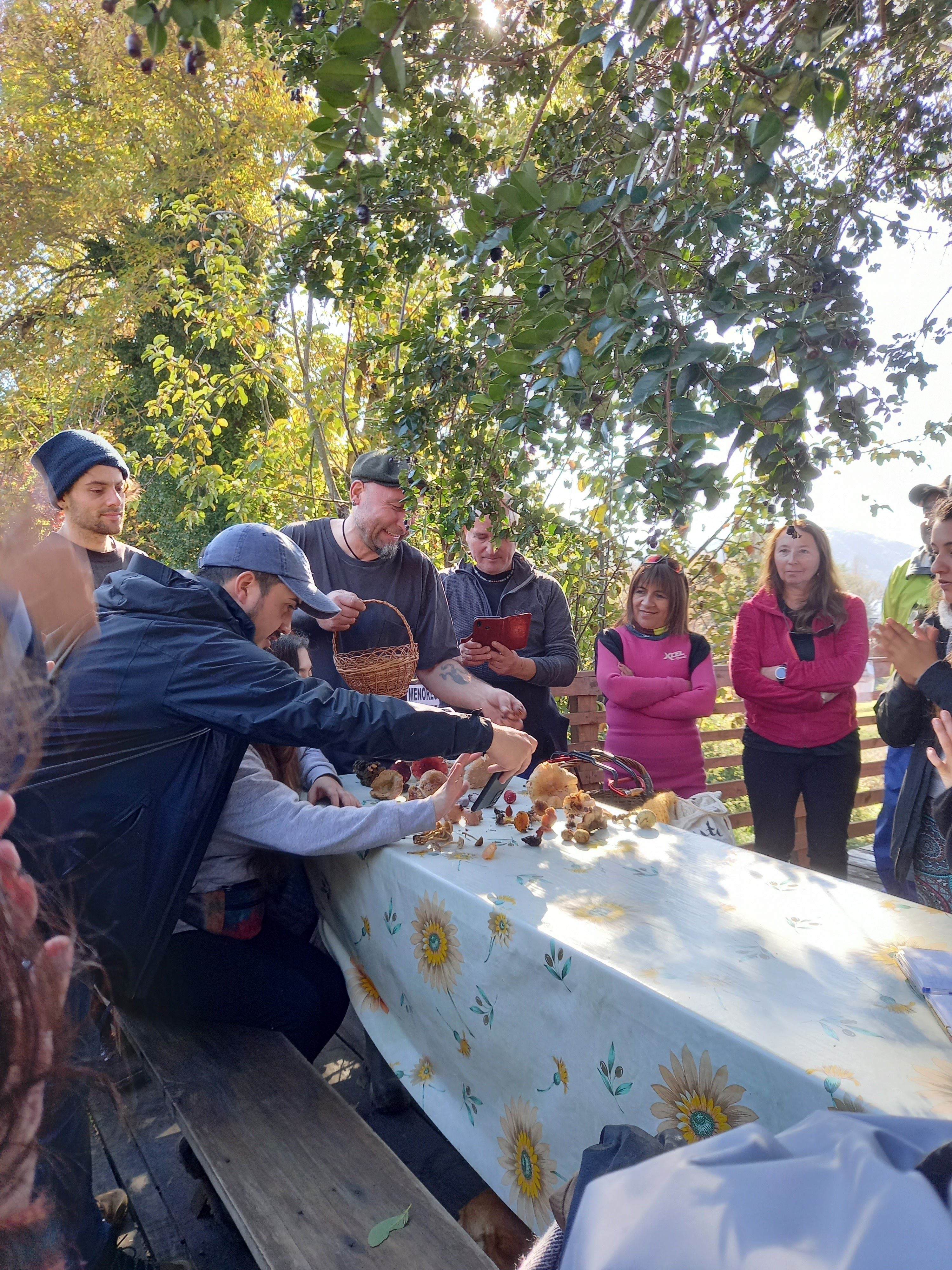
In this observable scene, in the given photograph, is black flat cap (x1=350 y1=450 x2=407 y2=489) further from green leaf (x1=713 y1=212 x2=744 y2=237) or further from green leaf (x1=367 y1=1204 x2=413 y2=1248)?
green leaf (x1=367 y1=1204 x2=413 y2=1248)

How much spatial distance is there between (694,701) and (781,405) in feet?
7.65

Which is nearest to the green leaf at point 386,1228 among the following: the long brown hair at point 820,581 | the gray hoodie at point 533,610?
the gray hoodie at point 533,610

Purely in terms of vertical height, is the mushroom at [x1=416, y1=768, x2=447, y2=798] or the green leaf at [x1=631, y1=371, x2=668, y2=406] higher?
the green leaf at [x1=631, y1=371, x2=668, y2=406]

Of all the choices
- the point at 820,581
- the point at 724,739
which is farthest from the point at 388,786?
the point at 724,739

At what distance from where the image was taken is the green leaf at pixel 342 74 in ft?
3.37

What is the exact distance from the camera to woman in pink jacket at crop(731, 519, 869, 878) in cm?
322

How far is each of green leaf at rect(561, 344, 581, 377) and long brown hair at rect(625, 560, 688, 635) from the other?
7.62 feet

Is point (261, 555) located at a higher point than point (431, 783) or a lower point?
higher

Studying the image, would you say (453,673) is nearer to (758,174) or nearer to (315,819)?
(315,819)

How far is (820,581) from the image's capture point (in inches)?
131

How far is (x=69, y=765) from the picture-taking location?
1822 mm

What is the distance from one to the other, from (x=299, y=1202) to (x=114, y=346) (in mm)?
13284

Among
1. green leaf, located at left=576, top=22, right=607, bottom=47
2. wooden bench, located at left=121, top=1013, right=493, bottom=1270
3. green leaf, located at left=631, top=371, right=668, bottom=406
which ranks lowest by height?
wooden bench, located at left=121, top=1013, right=493, bottom=1270

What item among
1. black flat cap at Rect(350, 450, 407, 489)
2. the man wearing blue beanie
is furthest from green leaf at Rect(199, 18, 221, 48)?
the man wearing blue beanie
